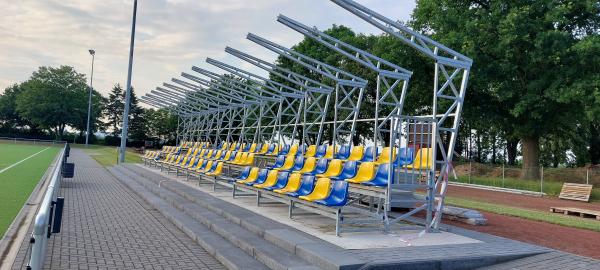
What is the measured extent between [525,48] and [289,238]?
21.5 m

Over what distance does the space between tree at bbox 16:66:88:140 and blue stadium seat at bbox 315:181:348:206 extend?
2944 inches

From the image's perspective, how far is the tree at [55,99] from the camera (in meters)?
71.7

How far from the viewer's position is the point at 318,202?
7.80 metres

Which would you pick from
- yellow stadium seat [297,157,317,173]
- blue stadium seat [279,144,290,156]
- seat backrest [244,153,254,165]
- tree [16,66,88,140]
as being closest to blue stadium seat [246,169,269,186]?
yellow stadium seat [297,157,317,173]

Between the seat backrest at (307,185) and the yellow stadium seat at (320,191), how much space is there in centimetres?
29

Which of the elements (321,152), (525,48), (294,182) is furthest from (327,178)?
(525,48)

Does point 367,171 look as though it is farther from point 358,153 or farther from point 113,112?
point 113,112

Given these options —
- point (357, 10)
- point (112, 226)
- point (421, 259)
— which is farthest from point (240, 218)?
point (357, 10)

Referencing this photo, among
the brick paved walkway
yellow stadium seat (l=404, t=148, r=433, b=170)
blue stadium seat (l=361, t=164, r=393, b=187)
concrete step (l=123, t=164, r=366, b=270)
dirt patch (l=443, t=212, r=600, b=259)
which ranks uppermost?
yellow stadium seat (l=404, t=148, r=433, b=170)

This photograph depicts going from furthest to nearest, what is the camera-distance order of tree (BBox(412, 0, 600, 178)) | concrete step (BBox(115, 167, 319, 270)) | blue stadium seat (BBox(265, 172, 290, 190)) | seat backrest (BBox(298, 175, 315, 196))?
tree (BBox(412, 0, 600, 178)) → blue stadium seat (BBox(265, 172, 290, 190)) → seat backrest (BBox(298, 175, 315, 196)) → concrete step (BBox(115, 167, 319, 270))

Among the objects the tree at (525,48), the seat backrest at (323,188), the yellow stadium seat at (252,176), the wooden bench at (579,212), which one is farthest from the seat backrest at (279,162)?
the tree at (525,48)

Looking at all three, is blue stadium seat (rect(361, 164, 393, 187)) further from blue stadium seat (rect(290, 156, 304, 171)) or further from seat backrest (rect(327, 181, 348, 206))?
blue stadium seat (rect(290, 156, 304, 171))

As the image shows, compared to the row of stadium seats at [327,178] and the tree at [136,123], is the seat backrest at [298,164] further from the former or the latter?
the tree at [136,123]

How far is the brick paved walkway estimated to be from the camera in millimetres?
6234
